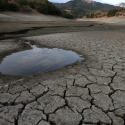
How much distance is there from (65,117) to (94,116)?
1.14 feet

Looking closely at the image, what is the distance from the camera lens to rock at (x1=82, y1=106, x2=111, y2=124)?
124 cm

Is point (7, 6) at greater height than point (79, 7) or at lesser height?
lesser

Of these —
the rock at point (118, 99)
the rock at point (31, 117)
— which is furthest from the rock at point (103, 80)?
the rock at point (31, 117)

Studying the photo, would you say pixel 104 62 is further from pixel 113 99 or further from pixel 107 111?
pixel 107 111

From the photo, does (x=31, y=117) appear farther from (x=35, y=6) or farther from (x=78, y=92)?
(x=35, y=6)

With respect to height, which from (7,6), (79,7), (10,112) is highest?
(79,7)

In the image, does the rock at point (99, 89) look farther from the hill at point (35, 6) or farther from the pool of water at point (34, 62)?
the hill at point (35, 6)

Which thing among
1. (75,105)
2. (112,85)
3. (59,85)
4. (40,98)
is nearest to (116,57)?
(112,85)

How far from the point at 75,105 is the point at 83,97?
215mm

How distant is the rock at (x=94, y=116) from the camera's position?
4.08 ft

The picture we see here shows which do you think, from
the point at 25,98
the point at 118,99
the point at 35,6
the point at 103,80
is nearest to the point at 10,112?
the point at 25,98

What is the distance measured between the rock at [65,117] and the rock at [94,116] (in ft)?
0.27

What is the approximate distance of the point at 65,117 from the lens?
51.0 inches

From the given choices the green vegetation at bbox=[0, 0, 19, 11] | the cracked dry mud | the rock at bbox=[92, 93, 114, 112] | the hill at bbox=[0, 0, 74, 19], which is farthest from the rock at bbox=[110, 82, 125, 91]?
the hill at bbox=[0, 0, 74, 19]
